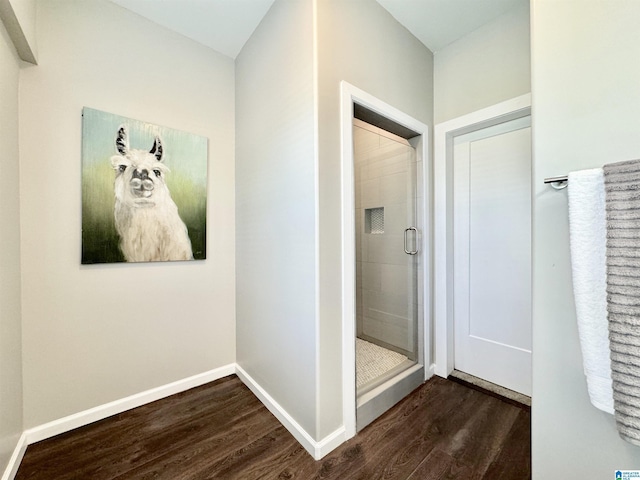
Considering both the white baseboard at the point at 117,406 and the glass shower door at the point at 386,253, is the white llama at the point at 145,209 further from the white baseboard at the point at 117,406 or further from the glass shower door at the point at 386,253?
the glass shower door at the point at 386,253

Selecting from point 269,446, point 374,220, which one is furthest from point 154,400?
point 374,220

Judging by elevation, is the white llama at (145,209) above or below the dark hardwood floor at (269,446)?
above

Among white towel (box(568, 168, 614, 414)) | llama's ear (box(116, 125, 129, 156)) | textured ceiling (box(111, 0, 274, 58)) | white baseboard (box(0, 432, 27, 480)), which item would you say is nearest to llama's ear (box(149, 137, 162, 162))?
llama's ear (box(116, 125, 129, 156))

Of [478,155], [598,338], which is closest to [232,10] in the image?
[478,155]

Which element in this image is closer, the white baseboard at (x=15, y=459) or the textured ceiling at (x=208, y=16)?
the white baseboard at (x=15, y=459)

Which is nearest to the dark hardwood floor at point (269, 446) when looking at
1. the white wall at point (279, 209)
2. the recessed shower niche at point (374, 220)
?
the white wall at point (279, 209)

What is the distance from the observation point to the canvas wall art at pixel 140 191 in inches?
62.3

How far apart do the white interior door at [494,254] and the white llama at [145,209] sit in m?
2.24

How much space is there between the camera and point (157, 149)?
1.80 meters

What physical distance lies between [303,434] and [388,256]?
145cm

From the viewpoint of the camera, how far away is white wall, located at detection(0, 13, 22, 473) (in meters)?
1.16

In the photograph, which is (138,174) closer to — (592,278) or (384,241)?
(384,241)

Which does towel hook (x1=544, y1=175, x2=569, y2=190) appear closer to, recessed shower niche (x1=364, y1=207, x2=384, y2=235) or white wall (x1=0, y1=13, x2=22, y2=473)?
recessed shower niche (x1=364, y1=207, x2=384, y2=235)

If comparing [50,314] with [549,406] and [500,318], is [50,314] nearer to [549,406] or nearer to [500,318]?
[549,406]
